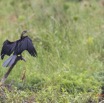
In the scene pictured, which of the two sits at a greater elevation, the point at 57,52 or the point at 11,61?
the point at 11,61

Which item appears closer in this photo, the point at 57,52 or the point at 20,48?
the point at 20,48

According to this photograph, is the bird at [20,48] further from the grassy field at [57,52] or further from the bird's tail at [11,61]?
the grassy field at [57,52]

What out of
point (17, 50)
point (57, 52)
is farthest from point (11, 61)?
point (57, 52)

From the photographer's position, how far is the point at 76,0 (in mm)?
9492

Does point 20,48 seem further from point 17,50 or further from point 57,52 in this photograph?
point 57,52

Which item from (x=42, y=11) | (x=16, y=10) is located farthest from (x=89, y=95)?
(x=16, y=10)

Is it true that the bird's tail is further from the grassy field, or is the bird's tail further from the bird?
the grassy field

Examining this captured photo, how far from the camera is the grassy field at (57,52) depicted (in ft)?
14.7

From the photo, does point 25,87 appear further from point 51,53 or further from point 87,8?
point 87,8

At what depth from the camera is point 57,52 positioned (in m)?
5.84

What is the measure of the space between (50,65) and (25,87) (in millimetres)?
783


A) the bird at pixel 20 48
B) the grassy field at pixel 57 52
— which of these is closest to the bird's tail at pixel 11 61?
the bird at pixel 20 48

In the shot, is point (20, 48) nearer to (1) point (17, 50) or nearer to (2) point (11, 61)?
(1) point (17, 50)

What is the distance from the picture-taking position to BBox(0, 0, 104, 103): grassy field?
4469 mm
